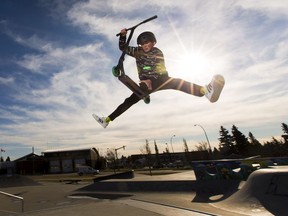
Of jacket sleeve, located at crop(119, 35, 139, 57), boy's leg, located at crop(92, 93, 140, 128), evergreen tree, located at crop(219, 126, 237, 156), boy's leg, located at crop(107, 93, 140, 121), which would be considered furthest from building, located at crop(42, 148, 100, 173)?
jacket sleeve, located at crop(119, 35, 139, 57)

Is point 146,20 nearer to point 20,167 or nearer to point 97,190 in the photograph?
point 97,190

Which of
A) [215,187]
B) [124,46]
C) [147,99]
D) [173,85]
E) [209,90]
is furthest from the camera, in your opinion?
[215,187]

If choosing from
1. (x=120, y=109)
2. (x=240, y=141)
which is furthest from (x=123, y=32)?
(x=240, y=141)

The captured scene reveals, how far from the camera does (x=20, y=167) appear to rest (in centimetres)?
9412

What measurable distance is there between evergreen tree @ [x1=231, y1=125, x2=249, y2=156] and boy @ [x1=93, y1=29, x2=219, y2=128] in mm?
82144

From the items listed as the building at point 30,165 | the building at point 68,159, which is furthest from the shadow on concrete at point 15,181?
the building at point 30,165

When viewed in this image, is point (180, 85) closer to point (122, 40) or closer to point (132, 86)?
point (132, 86)

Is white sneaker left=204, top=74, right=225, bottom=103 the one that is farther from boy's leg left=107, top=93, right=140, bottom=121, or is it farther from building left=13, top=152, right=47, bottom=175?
building left=13, top=152, right=47, bottom=175

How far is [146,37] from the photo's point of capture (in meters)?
6.45

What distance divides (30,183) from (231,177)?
28.8 metres

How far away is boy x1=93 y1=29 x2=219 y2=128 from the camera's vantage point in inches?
252

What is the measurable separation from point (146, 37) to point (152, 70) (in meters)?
0.82

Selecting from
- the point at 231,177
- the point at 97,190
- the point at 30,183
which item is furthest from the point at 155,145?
the point at 231,177

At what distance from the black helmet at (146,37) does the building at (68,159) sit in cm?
9121
